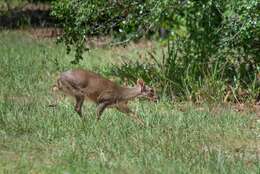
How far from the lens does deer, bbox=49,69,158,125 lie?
8695mm

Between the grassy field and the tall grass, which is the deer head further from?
the tall grass

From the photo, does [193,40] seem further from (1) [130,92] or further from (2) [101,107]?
(2) [101,107]

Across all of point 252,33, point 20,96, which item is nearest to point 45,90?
point 20,96

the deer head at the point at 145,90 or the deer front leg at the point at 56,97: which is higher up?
the deer head at the point at 145,90

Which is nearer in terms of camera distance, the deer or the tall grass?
the deer

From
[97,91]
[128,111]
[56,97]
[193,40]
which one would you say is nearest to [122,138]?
[128,111]

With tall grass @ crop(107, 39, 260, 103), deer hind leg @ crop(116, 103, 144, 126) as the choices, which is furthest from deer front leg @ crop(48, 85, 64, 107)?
tall grass @ crop(107, 39, 260, 103)

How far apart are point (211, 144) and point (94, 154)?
54.2 inches

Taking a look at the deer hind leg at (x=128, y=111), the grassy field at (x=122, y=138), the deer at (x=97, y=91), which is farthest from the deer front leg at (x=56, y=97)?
the deer hind leg at (x=128, y=111)

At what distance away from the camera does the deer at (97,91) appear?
870cm

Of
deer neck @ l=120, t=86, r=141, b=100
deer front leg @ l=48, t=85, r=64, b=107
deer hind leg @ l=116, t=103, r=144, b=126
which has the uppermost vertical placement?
deer neck @ l=120, t=86, r=141, b=100

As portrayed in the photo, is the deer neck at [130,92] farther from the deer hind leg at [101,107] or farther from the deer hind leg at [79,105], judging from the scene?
the deer hind leg at [79,105]

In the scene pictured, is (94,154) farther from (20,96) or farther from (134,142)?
(20,96)

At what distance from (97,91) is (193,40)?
2995 mm
